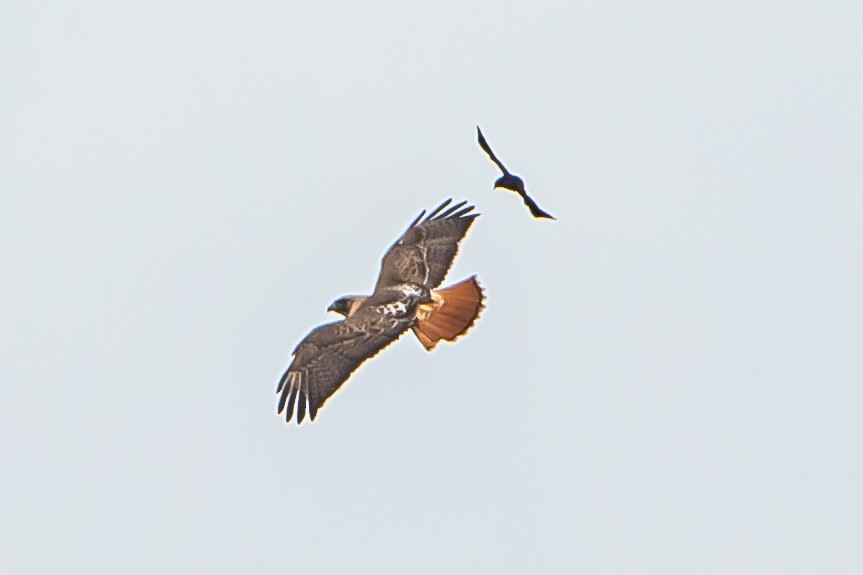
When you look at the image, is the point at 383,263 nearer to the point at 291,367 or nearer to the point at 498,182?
the point at 291,367

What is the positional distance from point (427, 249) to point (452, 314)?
2.62ft

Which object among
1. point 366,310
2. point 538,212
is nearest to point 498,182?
point 538,212

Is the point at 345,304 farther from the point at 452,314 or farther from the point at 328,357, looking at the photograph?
the point at 328,357

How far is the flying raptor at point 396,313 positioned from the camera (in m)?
20.6

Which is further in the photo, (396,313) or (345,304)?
(345,304)

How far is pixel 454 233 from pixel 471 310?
37.4 inches

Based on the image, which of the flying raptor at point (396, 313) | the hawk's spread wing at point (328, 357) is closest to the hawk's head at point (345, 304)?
the flying raptor at point (396, 313)

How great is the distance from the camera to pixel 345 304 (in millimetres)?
22125

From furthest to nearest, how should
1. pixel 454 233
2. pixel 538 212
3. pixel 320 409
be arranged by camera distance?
pixel 454 233, pixel 320 409, pixel 538 212

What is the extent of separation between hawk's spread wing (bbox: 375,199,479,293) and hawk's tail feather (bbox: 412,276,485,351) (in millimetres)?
231

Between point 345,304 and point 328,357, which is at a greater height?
point 345,304

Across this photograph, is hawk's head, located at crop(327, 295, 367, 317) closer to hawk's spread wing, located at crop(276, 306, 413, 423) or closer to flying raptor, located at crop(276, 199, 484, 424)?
flying raptor, located at crop(276, 199, 484, 424)

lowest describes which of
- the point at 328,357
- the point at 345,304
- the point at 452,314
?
the point at 328,357

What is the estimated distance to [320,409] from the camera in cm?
A: 2059
